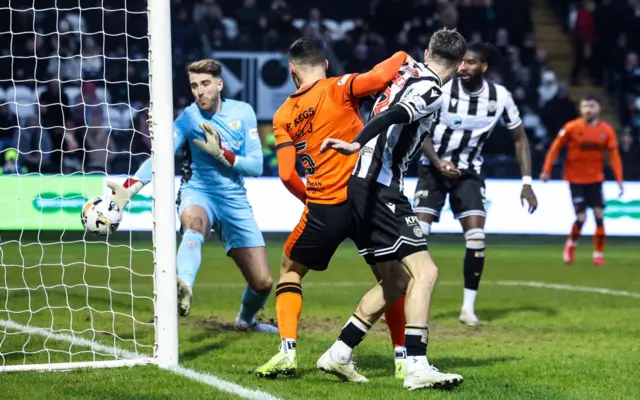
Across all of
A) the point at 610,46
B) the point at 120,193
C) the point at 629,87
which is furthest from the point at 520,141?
the point at 610,46

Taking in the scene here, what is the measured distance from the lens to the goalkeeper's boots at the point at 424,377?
557 centimetres

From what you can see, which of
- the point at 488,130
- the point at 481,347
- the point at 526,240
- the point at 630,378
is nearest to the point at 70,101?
the point at 526,240

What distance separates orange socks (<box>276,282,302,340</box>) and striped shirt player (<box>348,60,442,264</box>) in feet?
1.58

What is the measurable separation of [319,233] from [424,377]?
1013mm

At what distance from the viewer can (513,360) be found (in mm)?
6867

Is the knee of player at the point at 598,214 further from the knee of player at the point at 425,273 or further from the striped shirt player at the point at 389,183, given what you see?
the knee of player at the point at 425,273

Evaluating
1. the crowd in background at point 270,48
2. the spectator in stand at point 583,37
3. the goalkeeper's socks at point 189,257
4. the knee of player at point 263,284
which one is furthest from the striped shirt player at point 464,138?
the spectator in stand at point 583,37

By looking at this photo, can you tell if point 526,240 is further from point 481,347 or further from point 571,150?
point 481,347

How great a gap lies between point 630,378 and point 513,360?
906 mm

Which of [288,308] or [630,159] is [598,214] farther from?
[288,308]

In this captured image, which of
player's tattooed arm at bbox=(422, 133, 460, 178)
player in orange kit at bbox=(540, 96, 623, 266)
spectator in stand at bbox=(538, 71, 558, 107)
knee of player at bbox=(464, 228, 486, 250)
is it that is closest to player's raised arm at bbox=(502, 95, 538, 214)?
knee of player at bbox=(464, 228, 486, 250)

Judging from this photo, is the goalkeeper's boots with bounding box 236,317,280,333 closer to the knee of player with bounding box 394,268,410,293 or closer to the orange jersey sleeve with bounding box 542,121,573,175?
the knee of player with bounding box 394,268,410,293

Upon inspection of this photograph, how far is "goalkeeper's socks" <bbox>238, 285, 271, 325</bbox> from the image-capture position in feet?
26.9

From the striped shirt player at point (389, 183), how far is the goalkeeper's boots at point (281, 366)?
2.38ft
